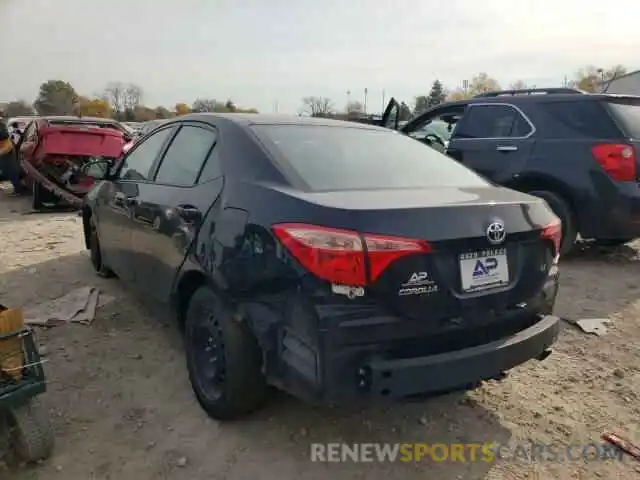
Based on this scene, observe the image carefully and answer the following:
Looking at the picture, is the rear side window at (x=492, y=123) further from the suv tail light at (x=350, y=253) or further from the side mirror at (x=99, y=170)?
the suv tail light at (x=350, y=253)

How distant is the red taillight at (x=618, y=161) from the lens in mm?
5160

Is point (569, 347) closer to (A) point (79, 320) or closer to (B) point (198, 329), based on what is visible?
(B) point (198, 329)

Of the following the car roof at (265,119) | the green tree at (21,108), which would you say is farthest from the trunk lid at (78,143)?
the green tree at (21,108)

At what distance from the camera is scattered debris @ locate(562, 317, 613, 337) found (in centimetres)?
412

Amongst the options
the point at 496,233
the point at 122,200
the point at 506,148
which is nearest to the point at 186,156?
the point at 122,200

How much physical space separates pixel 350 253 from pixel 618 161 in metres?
4.08

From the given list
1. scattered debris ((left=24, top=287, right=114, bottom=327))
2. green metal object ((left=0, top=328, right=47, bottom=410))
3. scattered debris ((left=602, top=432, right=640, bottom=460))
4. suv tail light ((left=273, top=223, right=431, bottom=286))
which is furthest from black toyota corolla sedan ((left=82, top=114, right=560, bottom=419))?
scattered debris ((left=24, top=287, right=114, bottom=327))

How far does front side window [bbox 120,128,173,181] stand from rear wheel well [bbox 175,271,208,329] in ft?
3.31

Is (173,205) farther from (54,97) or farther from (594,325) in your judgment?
(54,97)

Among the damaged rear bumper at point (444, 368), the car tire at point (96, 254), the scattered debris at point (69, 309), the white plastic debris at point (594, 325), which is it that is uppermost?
the damaged rear bumper at point (444, 368)

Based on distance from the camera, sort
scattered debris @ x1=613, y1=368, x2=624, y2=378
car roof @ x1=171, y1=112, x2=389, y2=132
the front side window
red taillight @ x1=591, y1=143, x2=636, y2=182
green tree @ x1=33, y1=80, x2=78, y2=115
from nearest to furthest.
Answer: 1. car roof @ x1=171, y1=112, x2=389, y2=132
2. scattered debris @ x1=613, y1=368, x2=624, y2=378
3. the front side window
4. red taillight @ x1=591, y1=143, x2=636, y2=182
5. green tree @ x1=33, y1=80, x2=78, y2=115

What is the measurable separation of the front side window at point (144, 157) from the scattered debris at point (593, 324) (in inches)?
128

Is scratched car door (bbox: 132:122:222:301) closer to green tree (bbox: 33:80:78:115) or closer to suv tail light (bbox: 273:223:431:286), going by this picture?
suv tail light (bbox: 273:223:431:286)

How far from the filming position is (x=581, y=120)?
5.48 metres
